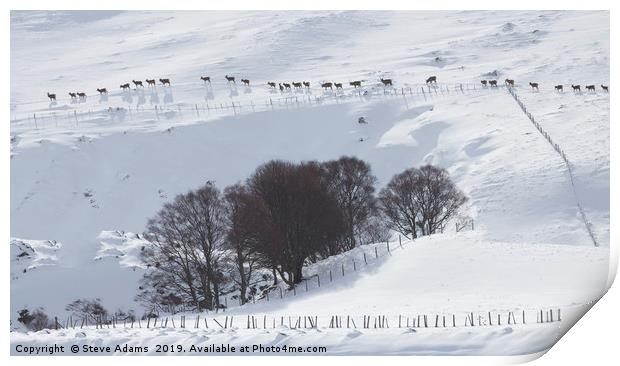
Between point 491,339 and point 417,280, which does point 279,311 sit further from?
point 491,339

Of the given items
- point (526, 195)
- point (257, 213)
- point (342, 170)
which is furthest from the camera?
point (342, 170)

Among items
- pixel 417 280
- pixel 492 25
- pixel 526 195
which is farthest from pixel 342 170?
pixel 492 25

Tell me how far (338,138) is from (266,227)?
30413 mm

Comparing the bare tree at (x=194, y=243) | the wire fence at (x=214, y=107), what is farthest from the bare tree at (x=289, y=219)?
the wire fence at (x=214, y=107)

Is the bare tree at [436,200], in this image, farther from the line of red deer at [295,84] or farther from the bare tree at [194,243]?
the line of red deer at [295,84]

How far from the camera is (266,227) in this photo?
1854 inches

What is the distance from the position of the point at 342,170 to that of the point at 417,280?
2264cm

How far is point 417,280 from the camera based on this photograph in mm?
39281

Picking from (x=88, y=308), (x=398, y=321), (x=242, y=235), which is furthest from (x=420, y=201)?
(x=398, y=321)

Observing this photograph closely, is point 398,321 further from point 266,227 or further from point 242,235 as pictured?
point 242,235

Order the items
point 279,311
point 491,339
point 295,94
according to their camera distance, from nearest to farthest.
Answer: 1. point 491,339
2. point 279,311
3. point 295,94

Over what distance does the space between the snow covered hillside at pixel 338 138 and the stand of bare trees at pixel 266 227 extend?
2.70 metres

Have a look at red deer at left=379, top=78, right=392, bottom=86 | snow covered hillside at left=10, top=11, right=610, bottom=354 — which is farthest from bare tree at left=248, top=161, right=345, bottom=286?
red deer at left=379, top=78, right=392, bottom=86

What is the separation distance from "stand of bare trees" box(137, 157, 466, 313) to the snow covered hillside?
2704 millimetres
